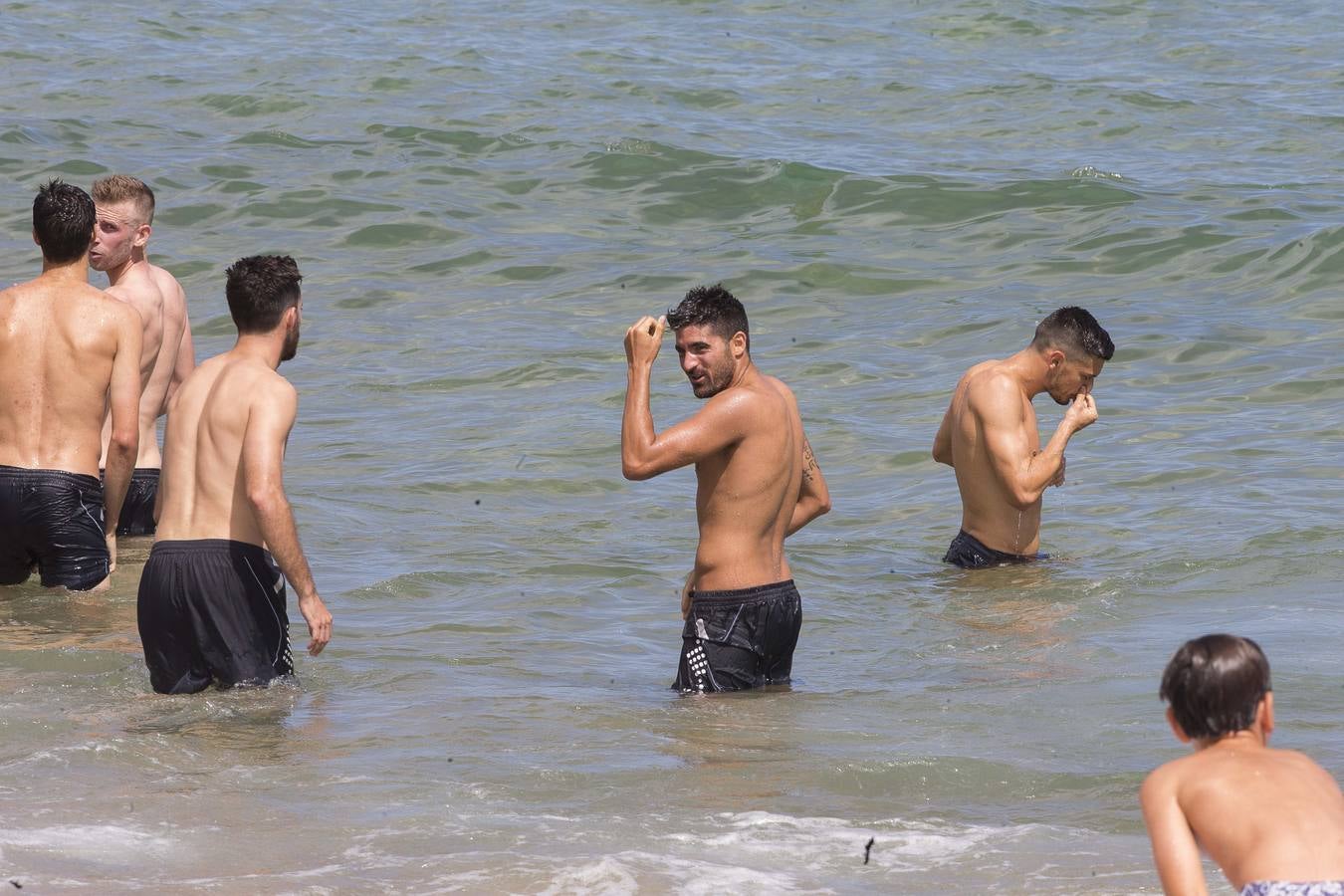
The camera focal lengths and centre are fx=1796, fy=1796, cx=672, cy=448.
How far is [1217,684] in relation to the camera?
3.20 meters

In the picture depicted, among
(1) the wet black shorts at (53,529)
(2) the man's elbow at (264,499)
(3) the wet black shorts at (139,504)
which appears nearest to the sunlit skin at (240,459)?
(2) the man's elbow at (264,499)

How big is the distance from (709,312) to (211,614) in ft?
5.86

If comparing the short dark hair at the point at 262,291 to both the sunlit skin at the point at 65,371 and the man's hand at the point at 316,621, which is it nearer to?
the man's hand at the point at 316,621

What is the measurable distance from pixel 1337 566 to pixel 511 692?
155 inches

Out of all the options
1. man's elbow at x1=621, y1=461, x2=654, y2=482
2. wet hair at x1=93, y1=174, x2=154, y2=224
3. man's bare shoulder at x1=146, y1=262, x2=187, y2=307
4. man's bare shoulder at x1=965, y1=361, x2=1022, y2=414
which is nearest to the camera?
man's elbow at x1=621, y1=461, x2=654, y2=482

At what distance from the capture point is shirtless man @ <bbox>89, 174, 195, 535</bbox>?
295 inches

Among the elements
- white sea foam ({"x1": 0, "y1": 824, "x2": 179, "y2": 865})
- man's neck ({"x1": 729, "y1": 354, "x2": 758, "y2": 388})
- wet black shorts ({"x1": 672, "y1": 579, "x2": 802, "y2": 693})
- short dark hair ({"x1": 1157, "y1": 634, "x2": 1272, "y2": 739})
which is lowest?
white sea foam ({"x1": 0, "y1": 824, "x2": 179, "y2": 865})

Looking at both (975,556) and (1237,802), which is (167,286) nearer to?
(975,556)

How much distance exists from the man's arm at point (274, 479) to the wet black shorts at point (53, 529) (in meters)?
1.62

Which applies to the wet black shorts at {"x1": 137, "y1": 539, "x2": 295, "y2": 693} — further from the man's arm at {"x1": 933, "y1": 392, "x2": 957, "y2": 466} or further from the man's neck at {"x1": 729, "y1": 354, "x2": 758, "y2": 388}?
the man's arm at {"x1": 933, "y1": 392, "x2": 957, "y2": 466}

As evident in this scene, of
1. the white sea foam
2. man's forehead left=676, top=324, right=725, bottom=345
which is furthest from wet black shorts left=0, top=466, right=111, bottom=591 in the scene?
man's forehead left=676, top=324, right=725, bottom=345

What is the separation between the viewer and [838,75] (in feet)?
70.2

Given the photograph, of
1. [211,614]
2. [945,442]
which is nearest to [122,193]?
[211,614]

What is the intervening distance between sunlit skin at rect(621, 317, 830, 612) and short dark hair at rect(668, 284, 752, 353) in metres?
0.02
